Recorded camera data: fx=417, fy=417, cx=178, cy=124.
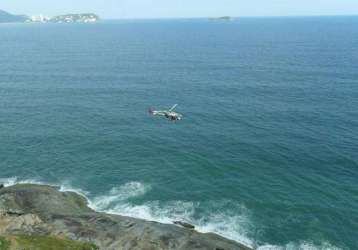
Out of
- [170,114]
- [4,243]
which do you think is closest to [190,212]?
[4,243]

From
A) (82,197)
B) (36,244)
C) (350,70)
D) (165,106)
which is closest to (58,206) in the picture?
(82,197)

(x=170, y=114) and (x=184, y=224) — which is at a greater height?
(x=170, y=114)

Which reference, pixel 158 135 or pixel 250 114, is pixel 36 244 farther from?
pixel 250 114

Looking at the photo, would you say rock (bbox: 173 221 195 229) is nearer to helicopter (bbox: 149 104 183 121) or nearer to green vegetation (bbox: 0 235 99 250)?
green vegetation (bbox: 0 235 99 250)

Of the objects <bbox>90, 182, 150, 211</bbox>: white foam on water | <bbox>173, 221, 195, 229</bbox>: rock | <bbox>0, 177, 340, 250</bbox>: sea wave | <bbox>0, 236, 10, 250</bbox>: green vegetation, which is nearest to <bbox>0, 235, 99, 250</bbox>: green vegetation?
<bbox>0, 236, 10, 250</bbox>: green vegetation

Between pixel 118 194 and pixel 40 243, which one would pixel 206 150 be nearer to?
pixel 118 194

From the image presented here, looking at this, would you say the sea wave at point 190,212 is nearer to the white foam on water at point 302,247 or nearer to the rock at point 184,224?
the white foam on water at point 302,247
